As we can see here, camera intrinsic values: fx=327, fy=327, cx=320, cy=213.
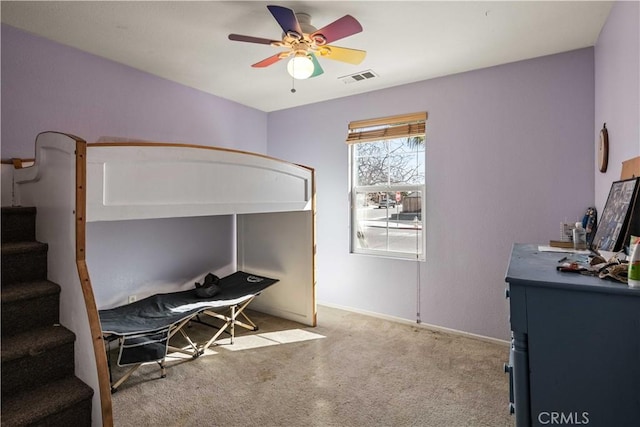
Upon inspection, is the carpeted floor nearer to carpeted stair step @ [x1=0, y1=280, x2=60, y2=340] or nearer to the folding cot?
the folding cot

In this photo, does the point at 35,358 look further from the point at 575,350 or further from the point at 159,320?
the point at 575,350

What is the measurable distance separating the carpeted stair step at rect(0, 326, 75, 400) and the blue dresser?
199cm

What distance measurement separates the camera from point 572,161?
266cm

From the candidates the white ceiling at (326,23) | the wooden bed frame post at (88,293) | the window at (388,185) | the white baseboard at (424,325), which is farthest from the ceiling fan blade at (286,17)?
the white baseboard at (424,325)

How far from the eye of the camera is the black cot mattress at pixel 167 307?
8.08 feet

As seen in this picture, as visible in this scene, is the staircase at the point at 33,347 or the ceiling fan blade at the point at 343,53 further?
the ceiling fan blade at the point at 343,53

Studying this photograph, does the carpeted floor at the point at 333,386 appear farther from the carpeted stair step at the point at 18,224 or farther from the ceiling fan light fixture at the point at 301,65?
the ceiling fan light fixture at the point at 301,65

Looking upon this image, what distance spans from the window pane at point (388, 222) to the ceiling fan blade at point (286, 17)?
83.3 inches

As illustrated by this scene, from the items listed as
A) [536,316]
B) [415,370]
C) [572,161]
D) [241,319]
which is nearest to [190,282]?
[241,319]

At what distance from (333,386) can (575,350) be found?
169 cm

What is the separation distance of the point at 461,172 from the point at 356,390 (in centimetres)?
215

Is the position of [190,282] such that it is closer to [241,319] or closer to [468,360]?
[241,319]

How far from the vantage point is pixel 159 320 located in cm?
261

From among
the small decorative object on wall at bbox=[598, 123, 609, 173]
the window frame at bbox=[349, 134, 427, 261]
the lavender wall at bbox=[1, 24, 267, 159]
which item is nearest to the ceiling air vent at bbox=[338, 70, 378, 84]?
the window frame at bbox=[349, 134, 427, 261]
